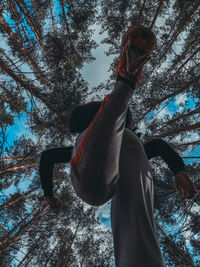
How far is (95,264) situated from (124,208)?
12921 mm

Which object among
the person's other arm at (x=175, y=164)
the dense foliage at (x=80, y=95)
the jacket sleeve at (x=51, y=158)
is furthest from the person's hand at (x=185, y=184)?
the dense foliage at (x=80, y=95)

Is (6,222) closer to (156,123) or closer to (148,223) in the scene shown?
(156,123)

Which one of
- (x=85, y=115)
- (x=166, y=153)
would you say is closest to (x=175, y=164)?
(x=166, y=153)

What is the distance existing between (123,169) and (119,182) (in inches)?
3.9

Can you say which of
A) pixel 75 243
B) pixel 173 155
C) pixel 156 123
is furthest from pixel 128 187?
pixel 75 243

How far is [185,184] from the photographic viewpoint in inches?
65.9

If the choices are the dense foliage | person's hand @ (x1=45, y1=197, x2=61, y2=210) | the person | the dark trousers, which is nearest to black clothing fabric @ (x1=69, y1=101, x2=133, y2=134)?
the person

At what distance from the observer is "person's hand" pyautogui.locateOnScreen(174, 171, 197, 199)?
166 cm

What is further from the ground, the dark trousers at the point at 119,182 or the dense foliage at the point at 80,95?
the dense foliage at the point at 80,95

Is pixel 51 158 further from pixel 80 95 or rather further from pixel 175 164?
pixel 80 95

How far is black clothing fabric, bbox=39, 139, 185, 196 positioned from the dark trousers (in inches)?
24.2

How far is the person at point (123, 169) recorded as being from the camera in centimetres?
95

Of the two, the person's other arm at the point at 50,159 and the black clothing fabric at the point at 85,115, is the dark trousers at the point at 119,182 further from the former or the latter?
the person's other arm at the point at 50,159

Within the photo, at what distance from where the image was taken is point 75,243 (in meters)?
11.1
